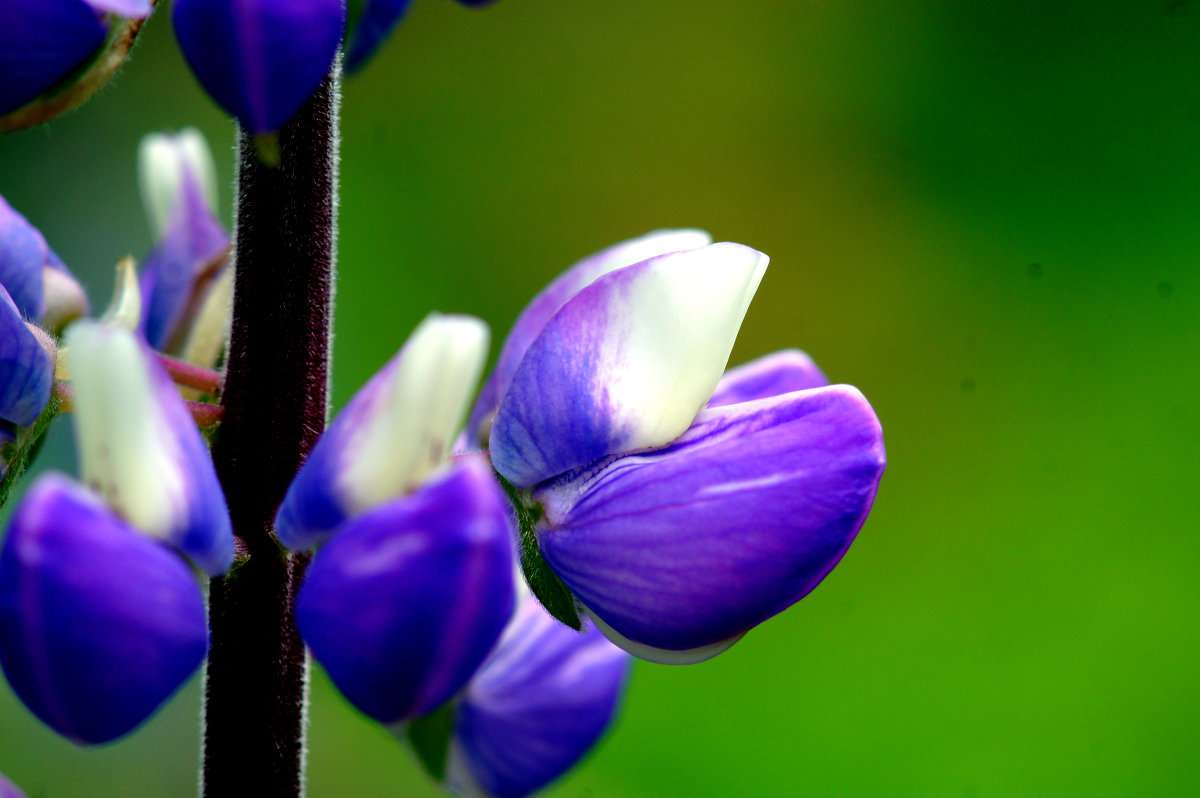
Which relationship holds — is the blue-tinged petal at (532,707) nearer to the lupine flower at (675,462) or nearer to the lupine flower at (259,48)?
the lupine flower at (675,462)

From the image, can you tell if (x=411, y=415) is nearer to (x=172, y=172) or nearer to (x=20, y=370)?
(x=20, y=370)

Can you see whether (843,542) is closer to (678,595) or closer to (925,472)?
(678,595)

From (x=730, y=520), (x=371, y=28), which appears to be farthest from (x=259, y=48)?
(x=730, y=520)

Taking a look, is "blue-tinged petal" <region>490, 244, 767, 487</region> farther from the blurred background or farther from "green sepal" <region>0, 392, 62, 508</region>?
the blurred background

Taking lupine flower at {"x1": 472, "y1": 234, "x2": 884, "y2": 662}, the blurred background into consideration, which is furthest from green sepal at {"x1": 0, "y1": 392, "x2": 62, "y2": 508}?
the blurred background

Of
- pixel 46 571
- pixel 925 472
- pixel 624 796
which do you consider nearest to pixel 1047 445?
pixel 925 472

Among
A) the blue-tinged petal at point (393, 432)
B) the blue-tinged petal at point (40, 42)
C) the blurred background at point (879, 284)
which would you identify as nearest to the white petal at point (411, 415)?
the blue-tinged petal at point (393, 432)
